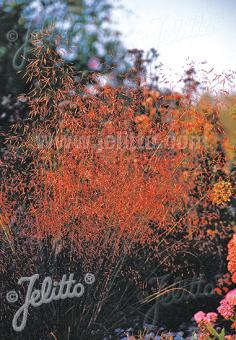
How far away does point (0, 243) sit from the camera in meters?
4.11

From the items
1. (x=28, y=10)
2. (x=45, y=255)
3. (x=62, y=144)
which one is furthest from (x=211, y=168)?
(x=28, y=10)

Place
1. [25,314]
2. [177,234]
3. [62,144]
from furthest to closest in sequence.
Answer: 1. [177,234]
2. [62,144]
3. [25,314]

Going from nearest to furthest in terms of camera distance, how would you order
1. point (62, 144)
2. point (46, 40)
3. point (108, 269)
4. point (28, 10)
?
point (108, 269) → point (62, 144) → point (46, 40) → point (28, 10)

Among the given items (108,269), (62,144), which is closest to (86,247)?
(108,269)

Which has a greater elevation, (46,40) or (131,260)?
(46,40)

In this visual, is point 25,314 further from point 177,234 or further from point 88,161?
point 177,234

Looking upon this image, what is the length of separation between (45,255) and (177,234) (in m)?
1.58

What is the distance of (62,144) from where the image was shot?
4.04 meters

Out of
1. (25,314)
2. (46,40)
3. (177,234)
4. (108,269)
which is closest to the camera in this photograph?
(25,314)

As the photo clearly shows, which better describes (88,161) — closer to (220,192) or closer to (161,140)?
(161,140)

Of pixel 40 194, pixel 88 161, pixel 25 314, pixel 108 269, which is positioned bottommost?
pixel 25 314

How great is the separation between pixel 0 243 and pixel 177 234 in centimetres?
162

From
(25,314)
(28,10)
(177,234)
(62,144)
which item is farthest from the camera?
(28,10)

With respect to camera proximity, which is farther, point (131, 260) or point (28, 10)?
point (28, 10)
